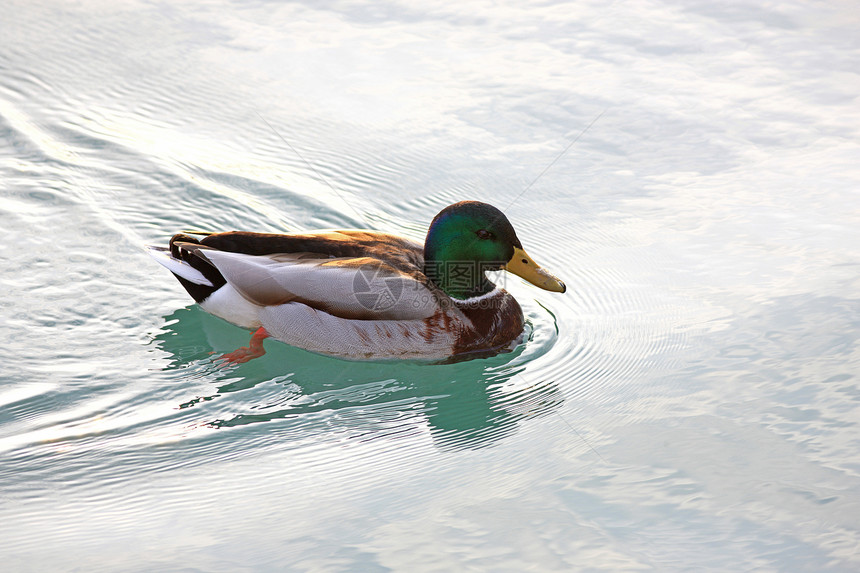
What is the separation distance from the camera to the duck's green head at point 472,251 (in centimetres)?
634

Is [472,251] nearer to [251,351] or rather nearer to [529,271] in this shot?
[529,271]

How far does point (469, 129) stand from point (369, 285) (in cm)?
300

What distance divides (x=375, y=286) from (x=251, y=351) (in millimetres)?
984

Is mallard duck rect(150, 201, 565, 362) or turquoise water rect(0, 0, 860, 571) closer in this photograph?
turquoise water rect(0, 0, 860, 571)

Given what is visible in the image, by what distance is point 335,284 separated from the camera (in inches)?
244

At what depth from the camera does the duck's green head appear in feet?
20.8

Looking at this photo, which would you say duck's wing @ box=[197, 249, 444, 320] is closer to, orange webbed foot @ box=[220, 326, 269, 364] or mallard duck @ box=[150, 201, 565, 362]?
mallard duck @ box=[150, 201, 565, 362]

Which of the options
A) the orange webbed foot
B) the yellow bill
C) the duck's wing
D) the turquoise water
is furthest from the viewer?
the yellow bill

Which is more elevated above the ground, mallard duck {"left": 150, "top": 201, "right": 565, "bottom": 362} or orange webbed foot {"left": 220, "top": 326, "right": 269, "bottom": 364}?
mallard duck {"left": 150, "top": 201, "right": 565, "bottom": 362}

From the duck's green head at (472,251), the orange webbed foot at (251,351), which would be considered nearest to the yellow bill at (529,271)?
the duck's green head at (472,251)

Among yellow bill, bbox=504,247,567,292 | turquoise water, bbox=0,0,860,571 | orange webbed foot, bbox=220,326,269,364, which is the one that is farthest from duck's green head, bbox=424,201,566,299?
orange webbed foot, bbox=220,326,269,364

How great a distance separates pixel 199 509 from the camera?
463 centimetres

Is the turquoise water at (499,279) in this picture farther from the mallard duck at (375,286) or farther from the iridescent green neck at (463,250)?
the iridescent green neck at (463,250)

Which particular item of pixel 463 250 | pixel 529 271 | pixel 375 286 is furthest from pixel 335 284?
pixel 529 271
